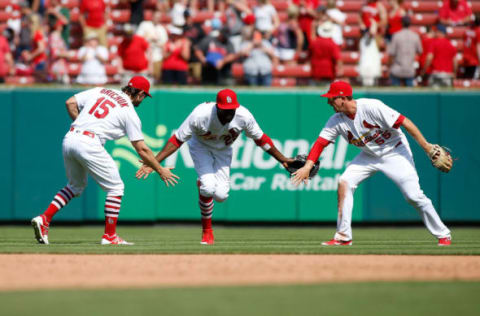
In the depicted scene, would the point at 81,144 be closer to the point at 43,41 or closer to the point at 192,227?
the point at 192,227

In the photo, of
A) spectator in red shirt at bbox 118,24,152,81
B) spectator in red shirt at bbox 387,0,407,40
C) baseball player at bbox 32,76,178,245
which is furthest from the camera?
spectator in red shirt at bbox 387,0,407,40

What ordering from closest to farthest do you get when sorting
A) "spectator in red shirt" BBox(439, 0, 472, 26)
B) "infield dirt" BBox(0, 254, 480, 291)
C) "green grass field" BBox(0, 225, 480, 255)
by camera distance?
"infield dirt" BBox(0, 254, 480, 291)
"green grass field" BBox(0, 225, 480, 255)
"spectator in red shirt" BBox(439, 0, 472, 26)

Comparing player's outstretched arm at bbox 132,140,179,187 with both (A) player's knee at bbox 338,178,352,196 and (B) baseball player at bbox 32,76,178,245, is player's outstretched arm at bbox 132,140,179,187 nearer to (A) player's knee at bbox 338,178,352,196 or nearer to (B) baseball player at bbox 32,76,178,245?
(B) baseball player at bbox 32,76,178,245

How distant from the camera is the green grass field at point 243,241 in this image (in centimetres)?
914

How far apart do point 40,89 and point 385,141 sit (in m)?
6.95

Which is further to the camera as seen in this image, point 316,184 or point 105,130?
point 316,184

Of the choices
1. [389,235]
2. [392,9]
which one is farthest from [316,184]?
[392,9]

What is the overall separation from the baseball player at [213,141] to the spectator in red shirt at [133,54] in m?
5.11

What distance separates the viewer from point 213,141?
1000cm

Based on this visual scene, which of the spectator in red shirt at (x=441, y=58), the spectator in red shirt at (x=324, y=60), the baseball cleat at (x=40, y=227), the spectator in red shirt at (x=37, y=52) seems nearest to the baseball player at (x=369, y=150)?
the baseball cleat at (x=40, y=227)

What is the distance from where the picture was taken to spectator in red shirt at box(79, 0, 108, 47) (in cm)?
1655

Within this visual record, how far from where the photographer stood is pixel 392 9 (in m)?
16.5

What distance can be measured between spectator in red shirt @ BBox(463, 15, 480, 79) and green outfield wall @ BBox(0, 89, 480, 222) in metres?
0.82

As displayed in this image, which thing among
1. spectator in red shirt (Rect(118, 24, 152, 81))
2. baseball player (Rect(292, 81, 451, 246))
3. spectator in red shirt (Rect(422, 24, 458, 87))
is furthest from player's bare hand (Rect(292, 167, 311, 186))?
spectator in red shirt (Rect(422, 24, 458, 87))
